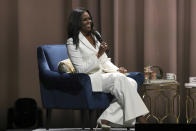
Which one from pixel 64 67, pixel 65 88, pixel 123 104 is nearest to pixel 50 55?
pixel 64 67

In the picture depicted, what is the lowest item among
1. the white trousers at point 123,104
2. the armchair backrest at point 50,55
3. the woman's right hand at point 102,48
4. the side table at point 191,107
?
the side table at point 191,107

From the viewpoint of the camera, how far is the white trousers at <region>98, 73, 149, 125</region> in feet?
11.7

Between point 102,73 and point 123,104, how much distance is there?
485mm

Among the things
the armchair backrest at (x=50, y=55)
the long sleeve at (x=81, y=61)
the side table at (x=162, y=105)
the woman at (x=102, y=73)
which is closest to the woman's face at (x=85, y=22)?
the woman at (x=102, y=73)

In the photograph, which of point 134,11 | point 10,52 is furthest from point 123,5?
point 10,52

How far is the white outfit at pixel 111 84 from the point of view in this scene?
359 cm

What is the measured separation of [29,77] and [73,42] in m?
1.36

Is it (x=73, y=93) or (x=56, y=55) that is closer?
(x=73, y=93)

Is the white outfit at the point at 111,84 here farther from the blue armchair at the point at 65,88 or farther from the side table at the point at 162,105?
the side table at the point at 162,105

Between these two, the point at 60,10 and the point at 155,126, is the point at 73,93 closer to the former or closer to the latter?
the point at 60,10

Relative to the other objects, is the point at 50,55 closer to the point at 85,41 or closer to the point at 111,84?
the point at 85,41

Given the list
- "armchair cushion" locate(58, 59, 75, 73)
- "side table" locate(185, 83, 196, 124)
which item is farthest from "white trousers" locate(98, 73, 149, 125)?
"side table" locate(185, 83, 196, 124)

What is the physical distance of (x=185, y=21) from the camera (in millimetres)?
4867

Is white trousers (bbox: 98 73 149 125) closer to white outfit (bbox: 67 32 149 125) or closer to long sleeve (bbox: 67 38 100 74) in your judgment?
white outfit (bbox: 67 32 149 125)
